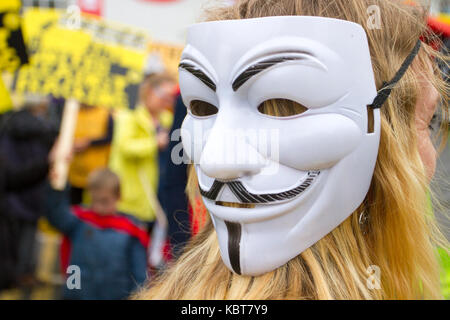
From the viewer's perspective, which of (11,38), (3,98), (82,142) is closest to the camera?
(3,98)

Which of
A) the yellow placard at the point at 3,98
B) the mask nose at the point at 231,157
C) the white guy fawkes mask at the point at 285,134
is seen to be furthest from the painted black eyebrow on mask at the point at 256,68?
the yellow placard at the point at 3,98

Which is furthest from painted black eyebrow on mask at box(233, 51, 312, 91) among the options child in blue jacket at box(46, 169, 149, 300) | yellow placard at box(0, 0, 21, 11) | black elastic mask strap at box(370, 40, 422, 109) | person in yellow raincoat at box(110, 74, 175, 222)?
person in yellow raincoat at box(110, 74, 175, 222)

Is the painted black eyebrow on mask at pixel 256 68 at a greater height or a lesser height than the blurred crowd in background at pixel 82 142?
lesser

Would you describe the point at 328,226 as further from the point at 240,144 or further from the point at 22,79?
the point at 22,79

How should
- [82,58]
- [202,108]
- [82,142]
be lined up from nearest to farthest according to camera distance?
1. [202,108]
2. [82,58]
3. [82,142]

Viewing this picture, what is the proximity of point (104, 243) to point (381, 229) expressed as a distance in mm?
1813

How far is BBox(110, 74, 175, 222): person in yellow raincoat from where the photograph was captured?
430cm

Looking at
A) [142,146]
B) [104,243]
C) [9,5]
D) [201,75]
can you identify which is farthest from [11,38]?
[201,75]

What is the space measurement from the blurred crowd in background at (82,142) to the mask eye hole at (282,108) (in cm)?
180

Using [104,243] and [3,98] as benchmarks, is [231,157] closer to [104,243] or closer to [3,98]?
[3,98]

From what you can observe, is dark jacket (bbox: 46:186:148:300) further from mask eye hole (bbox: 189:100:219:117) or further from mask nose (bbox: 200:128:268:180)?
mask nose (bbox: 200:128:268:180)

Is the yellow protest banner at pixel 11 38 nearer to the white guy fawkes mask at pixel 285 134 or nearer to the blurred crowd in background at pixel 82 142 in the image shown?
the blurred crowd in background at pixel 82 142

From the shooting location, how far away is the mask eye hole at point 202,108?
64.7 inches

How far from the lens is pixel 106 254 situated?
301cm
